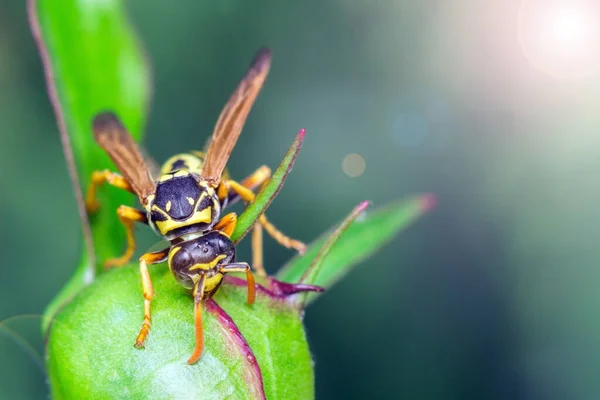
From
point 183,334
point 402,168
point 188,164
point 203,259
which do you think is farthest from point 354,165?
point 183,334

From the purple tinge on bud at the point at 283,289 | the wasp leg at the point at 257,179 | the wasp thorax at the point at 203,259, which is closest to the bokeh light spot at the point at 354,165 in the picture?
the wasp leg at the point at 257,179

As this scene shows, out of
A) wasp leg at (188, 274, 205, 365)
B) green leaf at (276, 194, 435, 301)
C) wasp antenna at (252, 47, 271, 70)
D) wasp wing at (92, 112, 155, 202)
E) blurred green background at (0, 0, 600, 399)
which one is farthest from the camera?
blurred green background at (0, 0, 600, 399)

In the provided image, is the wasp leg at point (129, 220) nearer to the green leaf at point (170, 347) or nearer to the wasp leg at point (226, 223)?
the wasp leg at point (226, 223)

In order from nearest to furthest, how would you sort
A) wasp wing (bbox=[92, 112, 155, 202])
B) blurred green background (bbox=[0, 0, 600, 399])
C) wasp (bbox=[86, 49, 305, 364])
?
wasp (bbox=[86, 49, 305, 364]), wasp wing (bbox=[92, 112, 155, 202]), blurred green background (bbox=[0, 0, 600, 399])

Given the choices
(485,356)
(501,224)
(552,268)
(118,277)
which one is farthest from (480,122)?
(118,277)

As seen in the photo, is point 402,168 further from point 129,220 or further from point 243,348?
point 243,348

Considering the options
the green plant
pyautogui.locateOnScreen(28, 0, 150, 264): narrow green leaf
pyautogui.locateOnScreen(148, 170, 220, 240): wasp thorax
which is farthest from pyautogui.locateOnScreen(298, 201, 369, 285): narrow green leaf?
pyautogui.locateOnScreen(28, 0, 150, 264): narrow green leaf

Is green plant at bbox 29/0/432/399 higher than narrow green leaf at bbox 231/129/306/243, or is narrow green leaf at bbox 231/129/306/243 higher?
narrow green leaf at bbox 231/129/306/243

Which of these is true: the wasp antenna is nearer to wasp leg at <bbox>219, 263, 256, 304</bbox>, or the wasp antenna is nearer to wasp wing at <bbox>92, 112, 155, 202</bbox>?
wasp wing at <bbox>92, 112, 155, 202</bbox>
